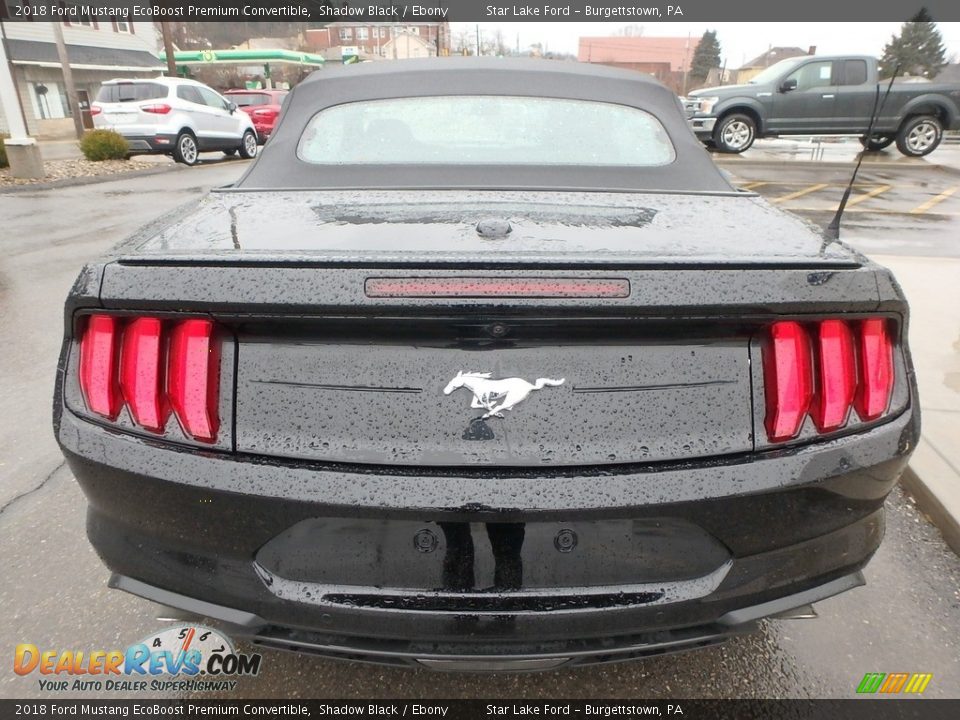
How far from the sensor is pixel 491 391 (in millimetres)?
1409

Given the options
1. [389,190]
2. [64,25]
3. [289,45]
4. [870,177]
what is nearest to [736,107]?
[870,177]

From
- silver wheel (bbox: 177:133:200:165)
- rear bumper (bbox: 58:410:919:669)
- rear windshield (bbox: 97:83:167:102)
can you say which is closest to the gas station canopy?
rear windshield (bbox: 97:83:167:102)

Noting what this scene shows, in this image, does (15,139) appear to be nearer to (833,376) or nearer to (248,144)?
(248,144)

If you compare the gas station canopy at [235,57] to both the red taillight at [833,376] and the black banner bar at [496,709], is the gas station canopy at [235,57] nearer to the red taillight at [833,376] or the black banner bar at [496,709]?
the black banner bar at [496,709]

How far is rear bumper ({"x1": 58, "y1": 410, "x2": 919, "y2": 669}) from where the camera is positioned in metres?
1.39

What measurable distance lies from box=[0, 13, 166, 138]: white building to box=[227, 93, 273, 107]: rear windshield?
A: 14.5 metres

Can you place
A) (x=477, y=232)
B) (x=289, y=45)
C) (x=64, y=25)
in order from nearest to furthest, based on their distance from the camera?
(x=477, y=232) → (x=64, y=25) → (x=289, y=45)

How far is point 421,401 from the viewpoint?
1.42 meters

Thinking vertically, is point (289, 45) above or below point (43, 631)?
above

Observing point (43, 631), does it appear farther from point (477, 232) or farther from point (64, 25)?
point (64, 25)

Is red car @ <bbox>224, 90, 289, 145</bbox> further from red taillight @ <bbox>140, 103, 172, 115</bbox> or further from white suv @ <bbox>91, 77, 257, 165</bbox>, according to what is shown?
red taillight @ <bbox>140, 103, 172, 115</bbox>

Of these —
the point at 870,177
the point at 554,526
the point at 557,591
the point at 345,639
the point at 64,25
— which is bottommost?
the point at 870,177

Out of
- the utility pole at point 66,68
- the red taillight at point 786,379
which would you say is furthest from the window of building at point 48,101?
the red taillight at point 786,379

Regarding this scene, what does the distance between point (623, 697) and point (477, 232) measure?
1.43m
